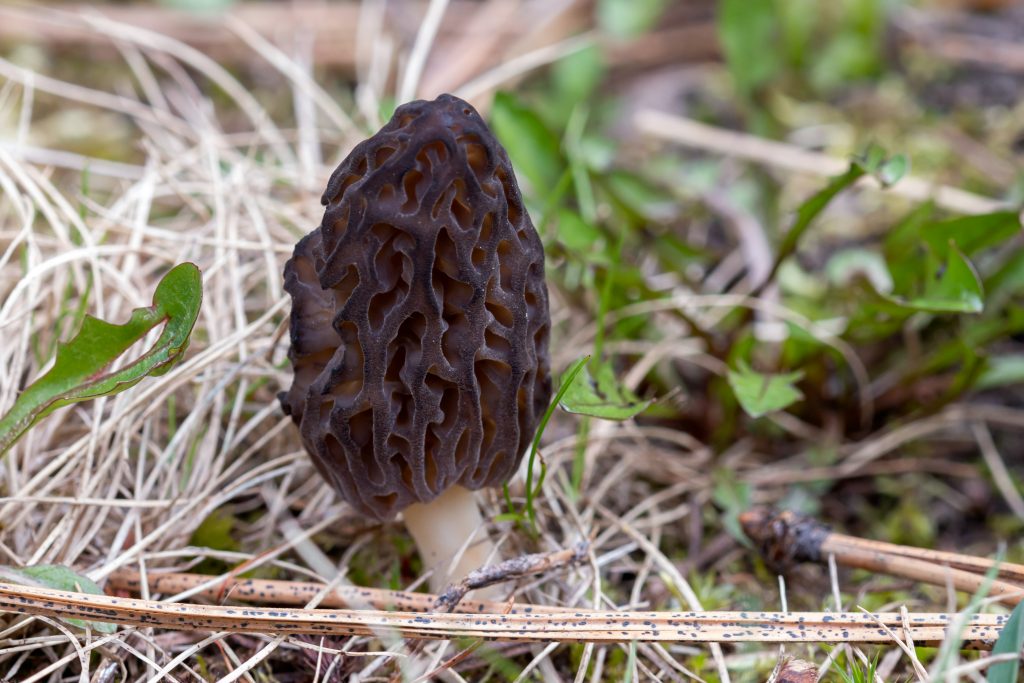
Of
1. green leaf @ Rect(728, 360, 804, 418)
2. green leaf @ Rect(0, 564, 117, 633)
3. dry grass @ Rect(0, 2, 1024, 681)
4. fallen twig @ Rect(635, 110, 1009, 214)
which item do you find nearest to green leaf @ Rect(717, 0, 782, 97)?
fallen twig @ Rect(635, 110, 1009, 214)

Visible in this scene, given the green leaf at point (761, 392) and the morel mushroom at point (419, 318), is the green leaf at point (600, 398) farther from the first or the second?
the green leaf at point (761, 392)

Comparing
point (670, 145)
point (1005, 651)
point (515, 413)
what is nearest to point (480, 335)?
point (515, 413)

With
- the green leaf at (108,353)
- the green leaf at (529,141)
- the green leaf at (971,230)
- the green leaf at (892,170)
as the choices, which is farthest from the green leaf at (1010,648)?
the green leaf at (529,141)

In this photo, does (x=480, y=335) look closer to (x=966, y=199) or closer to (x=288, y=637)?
(x=288, y=637)

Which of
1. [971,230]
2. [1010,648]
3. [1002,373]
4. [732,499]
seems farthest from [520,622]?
[1002,373]

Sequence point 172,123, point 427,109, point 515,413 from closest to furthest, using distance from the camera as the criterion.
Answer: point 427,109 → point 515,413 → point 172,123

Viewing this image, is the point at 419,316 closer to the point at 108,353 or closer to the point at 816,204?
the point at 108,353
